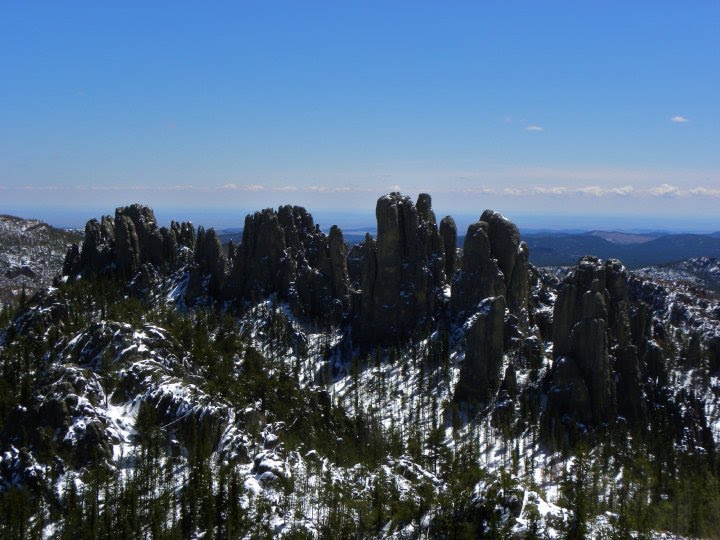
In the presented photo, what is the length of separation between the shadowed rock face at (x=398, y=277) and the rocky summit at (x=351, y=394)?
51 cm

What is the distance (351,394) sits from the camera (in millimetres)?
137000

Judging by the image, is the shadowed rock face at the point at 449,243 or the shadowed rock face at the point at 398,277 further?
the shadowed rock face at the point at 449,243

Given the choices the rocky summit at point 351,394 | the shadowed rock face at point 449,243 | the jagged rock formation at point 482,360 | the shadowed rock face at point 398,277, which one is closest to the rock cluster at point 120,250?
the rocky summit at point 351,394

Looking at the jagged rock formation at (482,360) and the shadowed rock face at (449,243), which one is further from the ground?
the shadowed rock face at (449,243)

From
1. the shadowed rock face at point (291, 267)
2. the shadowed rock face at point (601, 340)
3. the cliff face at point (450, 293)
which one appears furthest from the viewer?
the shadowed rock face at point (291, 267)

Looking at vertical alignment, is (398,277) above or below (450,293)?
above

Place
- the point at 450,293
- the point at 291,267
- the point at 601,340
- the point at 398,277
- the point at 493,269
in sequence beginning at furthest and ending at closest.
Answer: the point at 291,267, the point at 398,277, the point at 450,293, the point at 493,269, the point at 601,340

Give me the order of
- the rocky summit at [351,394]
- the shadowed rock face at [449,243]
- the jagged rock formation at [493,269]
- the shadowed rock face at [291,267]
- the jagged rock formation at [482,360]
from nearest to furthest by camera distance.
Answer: the rocky summit at [351,394] < the jagged rock formation at [482,360] < the jagged rock formation at [493,269] < the shadowed rock face at [291,267] < the shadowed rock face at [449,243]

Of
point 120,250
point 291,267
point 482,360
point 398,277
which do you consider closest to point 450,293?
point 398,277

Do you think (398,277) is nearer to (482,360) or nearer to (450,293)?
(450,293)

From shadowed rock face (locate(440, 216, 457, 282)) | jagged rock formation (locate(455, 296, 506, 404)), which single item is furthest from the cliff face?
shadowed rock face (locate(440, 216, 457, 282))

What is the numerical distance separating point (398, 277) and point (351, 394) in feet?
117

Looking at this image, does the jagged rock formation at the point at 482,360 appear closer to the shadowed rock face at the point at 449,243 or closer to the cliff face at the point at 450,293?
the cliff face at the point at 450,293

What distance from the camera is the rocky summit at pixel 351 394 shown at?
7850 centimetres
